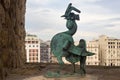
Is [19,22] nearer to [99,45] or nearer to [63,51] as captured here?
[63,51]

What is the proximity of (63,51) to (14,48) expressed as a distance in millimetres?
26894

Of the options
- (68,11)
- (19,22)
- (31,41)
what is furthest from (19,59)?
(31,41)

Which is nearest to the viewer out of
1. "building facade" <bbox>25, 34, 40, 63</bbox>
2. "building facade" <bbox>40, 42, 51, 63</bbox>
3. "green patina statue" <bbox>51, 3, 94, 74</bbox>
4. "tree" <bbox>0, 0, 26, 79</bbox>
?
"green patina statue" <bbox>51, 3, 94, 74</bbox>

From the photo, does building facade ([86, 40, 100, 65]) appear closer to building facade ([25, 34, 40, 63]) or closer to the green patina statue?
building facade ([25, 34, 40, 63])

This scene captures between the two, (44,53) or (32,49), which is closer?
(32,49)

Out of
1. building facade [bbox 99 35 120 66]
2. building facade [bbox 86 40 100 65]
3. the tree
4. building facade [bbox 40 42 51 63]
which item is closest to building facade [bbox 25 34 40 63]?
building facade [bbox 86 40 100 65]

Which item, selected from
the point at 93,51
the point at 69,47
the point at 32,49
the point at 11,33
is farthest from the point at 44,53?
the point at 69,47

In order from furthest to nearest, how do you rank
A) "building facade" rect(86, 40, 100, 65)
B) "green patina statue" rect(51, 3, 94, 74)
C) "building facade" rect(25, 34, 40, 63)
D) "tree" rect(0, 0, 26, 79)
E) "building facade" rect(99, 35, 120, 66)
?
"building facade" rect(99, 35, 120, 66) < "building facade" rect(25, 34, 40, 63) < "building facade" rect(86, 40, 100, 65) < "tree" rect(0, 0, 26, 79) < "green patina statue" rect(51, 3, 94, 74)

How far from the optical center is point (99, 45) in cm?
15112

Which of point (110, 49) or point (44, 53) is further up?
point (110, 49)

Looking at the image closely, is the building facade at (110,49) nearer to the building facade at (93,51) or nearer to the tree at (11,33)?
the building facade at (93,51)

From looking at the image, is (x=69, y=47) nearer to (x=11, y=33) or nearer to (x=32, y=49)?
(x=11, y=33)

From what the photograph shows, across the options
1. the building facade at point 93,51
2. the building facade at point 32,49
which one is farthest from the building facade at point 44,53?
the building facade at point 93,51

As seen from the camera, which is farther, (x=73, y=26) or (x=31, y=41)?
(x=31, y=41)
